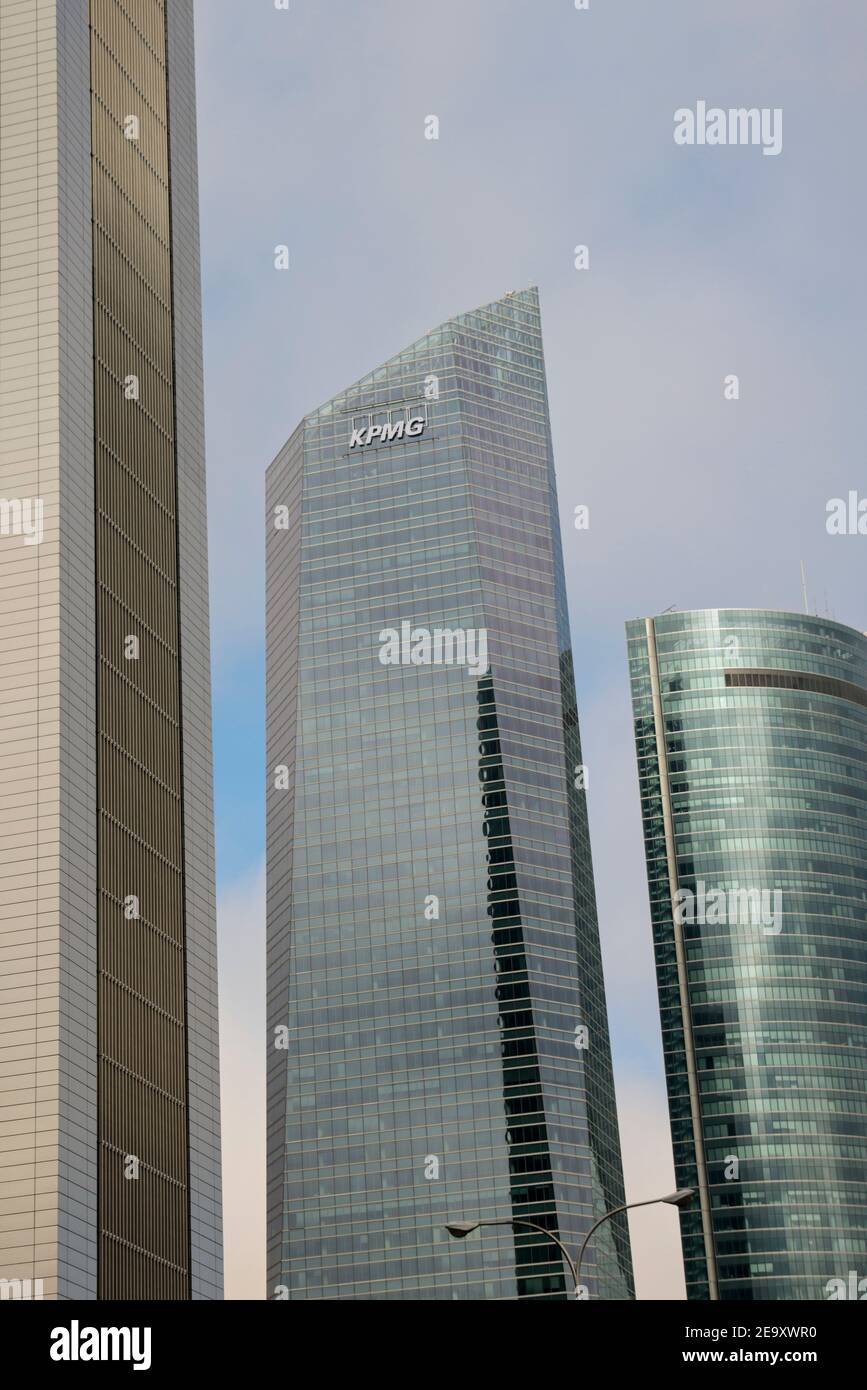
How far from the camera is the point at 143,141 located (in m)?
123

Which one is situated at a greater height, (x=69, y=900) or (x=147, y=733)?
(x=147, y=733)

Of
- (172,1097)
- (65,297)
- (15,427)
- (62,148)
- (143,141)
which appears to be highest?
(143,141)

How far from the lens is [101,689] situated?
340ft

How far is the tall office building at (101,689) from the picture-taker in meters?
91.0

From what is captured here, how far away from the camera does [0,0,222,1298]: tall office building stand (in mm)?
91000
